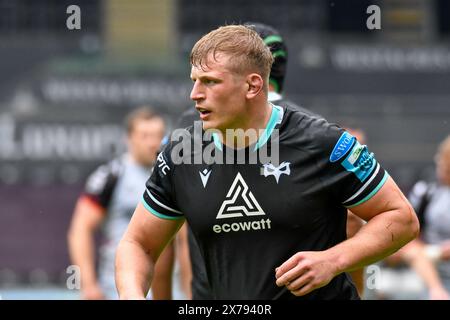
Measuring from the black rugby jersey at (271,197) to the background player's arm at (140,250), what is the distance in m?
0.05

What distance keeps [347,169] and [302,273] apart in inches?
22.3

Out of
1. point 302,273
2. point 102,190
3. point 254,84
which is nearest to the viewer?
point 302,273

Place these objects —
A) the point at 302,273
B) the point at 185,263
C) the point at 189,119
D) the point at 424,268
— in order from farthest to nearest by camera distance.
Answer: the point at 424,268 → the point at 185,263 → the point at 189,119 → the point at 302,273

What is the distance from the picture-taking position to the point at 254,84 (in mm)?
4227

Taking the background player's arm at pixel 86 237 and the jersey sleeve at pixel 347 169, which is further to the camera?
the background player's arm at pixel 86 237

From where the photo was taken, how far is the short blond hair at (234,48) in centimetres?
415

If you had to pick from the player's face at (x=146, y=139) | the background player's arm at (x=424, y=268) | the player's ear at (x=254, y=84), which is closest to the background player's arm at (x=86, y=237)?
the player's face at (x=146, y=139)

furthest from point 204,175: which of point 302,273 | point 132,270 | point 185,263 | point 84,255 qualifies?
point 84,255

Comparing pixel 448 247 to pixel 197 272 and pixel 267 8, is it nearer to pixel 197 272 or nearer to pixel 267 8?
pixel 197 272

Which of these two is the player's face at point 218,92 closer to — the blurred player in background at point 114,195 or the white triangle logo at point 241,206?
the white triangle logo at point 241,206

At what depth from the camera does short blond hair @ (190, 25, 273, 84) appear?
4152 millimetres

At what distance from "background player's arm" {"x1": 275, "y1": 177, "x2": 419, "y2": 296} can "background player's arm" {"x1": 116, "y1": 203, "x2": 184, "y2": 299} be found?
557mm

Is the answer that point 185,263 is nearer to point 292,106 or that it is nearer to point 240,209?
point 292,106
